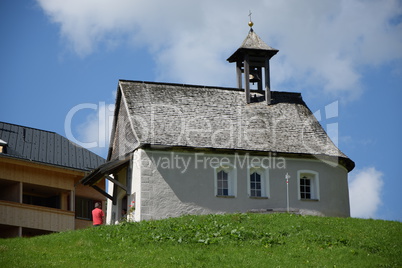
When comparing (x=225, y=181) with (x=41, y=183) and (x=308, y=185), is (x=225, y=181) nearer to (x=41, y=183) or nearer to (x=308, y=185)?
(x=308, y=185)

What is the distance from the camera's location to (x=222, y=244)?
2875 centimetres

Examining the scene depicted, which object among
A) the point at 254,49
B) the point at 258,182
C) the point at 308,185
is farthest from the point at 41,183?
the point at 308,185

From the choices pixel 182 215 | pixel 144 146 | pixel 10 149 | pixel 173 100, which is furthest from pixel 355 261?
pixel 10 149

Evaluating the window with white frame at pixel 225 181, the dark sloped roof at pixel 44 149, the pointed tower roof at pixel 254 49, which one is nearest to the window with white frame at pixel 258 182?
the window with white frame at pixel 225 181

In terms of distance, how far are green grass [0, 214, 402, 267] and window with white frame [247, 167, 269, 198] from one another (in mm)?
4277

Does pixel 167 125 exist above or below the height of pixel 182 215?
above

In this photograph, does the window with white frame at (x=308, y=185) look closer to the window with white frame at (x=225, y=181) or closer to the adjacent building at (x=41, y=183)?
the window with white frame at (x=225, y=181)

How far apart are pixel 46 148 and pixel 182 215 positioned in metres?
15.6

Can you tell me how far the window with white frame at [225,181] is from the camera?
3721 cm

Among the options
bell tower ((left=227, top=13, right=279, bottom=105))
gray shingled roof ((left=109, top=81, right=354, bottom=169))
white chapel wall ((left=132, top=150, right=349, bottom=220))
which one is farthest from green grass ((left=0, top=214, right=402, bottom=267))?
bell tower ((left=227, top=13, right=279, bottom=105))

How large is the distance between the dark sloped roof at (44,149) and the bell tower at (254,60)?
11634mm

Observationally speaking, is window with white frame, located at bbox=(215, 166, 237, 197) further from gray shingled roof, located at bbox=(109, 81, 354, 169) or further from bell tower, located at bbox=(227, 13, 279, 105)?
bell tower, located at bbox=(227, 13, 279, 105)

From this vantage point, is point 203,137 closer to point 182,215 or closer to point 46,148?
point 182,215

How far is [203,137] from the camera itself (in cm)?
3803
